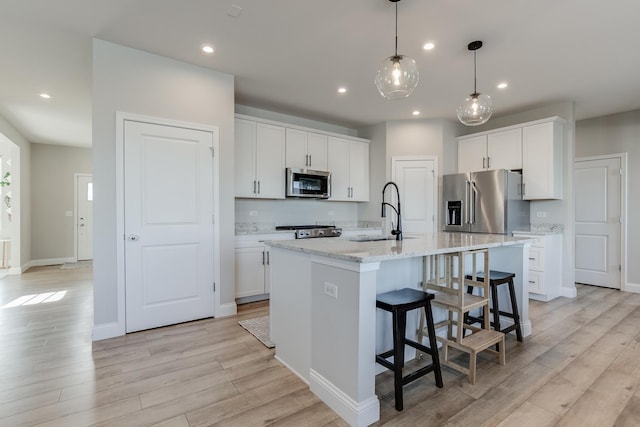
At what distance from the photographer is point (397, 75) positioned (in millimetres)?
2154

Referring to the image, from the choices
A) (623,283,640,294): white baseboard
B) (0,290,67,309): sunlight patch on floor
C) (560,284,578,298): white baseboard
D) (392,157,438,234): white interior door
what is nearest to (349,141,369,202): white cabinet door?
(392,157,438,234): white interior door

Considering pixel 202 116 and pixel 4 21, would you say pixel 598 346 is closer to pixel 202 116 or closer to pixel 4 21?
pixel 202 116

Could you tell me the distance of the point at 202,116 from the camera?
3369 mm

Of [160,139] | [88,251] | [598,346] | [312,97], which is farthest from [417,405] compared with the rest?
[88,251]

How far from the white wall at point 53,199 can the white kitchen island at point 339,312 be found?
705 centimetres

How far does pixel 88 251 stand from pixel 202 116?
607 cm

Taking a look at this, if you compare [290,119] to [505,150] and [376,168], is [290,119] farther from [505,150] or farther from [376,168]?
[505,150]

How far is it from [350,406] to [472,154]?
14.9 ft

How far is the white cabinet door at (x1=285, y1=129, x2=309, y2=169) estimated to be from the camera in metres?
4.69

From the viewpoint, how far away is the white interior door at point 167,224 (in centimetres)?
299

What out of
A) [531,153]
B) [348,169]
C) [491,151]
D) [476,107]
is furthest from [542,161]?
[348,169]

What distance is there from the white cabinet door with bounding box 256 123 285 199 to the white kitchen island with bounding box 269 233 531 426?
2.19m

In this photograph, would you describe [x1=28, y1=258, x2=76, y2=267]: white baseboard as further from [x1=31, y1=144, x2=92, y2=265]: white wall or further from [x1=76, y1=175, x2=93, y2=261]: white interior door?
[x1=76, y1=175, x2=93, y2=261]: white interior door

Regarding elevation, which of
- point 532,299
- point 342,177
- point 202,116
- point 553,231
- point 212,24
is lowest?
point 532,299
